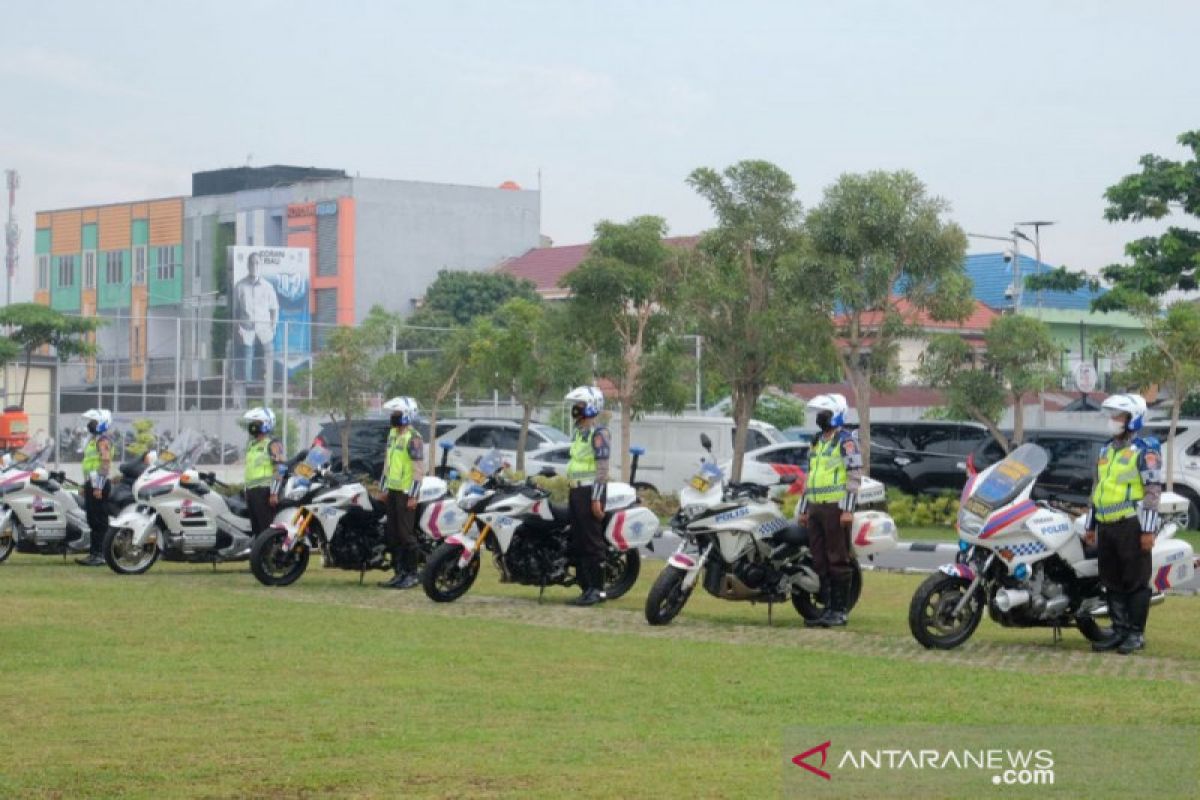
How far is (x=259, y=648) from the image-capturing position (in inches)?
474

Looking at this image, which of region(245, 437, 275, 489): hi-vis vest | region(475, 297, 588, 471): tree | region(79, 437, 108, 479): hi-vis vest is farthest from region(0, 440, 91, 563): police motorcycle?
region(475, 297, 588, 471): tree

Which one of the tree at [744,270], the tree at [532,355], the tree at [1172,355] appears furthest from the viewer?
the tree at [532,355]

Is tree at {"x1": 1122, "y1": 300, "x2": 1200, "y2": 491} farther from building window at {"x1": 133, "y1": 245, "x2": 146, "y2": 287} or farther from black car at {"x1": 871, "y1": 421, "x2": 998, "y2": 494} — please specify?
building window at {"x1": 133, "y1": 245, "x2": 146, "y2": 287}

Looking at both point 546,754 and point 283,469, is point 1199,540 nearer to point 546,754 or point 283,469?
point 283,469

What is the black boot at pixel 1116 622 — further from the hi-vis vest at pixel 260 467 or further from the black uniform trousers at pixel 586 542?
the hi-vis vest at pixel 260 467

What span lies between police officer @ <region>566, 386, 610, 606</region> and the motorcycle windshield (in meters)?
3.77

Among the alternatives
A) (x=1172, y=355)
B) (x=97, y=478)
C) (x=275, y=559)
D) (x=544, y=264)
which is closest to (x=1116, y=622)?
(x=275, y=559)

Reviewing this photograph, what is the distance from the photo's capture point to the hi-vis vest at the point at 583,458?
50.8 feet

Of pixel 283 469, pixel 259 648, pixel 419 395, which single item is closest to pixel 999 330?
pixel 419 395

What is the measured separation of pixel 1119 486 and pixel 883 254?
1827cm

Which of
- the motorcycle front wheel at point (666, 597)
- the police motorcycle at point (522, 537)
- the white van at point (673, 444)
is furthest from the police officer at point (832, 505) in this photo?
the white van at point (673, 444)

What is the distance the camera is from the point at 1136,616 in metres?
12.5

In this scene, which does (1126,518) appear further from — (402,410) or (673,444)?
(673,444)

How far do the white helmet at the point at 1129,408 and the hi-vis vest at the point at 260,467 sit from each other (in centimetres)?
872
